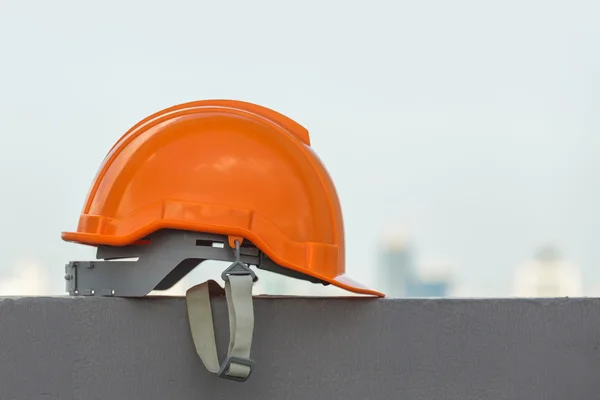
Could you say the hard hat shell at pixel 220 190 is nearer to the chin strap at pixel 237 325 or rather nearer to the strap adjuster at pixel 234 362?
the chin strap at pixel 237 325

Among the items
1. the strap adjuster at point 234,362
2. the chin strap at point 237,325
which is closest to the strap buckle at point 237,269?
the chin strap at point 237,325

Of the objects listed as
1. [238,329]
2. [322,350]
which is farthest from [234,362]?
[322,350]

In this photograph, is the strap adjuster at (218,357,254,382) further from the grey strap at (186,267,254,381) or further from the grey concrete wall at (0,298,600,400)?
the grey concrete wall at (0,298,600,400)

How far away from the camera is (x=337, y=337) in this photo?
5.00 ft

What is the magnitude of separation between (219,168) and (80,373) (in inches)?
15.6

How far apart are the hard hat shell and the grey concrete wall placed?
0.09 m

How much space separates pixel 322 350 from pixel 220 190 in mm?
318

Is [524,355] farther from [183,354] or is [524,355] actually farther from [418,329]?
[183,354]

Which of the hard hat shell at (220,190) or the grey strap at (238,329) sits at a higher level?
the hard hat shell at (220,190)

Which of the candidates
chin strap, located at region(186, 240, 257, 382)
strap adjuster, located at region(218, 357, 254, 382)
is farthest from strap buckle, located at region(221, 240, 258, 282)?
strap adjuster, located at region(218, 357, 254, 382)

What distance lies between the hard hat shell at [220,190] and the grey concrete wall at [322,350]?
0.29 ft

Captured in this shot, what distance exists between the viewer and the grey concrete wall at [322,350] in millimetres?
1463

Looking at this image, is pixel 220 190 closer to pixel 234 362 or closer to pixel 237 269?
pixel 237 269

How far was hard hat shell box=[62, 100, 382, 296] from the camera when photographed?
1.44 meters
